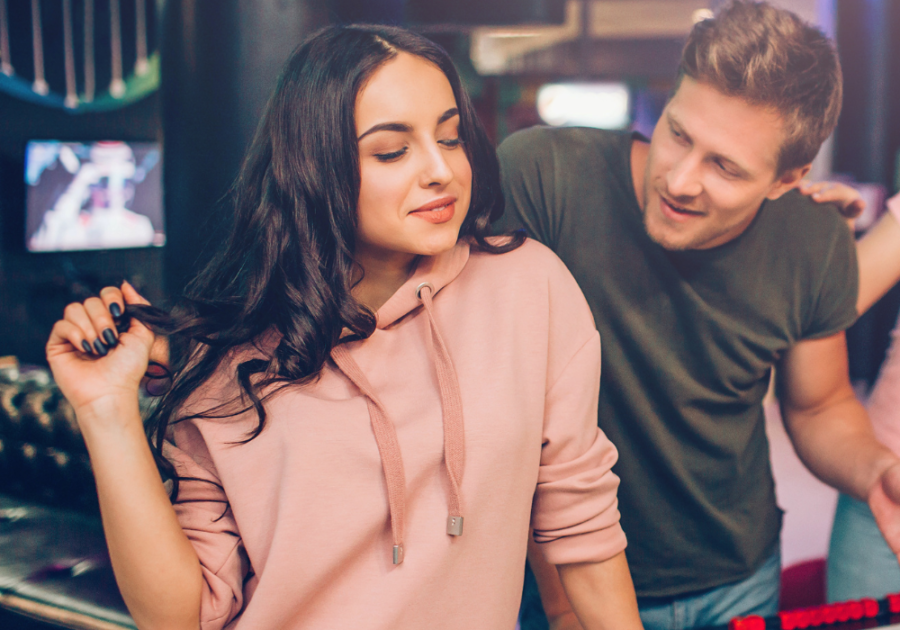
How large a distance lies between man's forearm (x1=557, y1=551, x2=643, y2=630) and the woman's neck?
50 centimetres

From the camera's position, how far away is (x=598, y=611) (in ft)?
3.31

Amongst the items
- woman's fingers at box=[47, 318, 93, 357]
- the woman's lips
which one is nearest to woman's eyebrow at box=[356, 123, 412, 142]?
the woman's lips

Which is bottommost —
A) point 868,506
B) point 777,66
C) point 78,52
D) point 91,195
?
point 91,195

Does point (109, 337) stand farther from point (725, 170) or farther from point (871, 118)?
point (871, 118)

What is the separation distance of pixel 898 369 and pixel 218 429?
4.38ft

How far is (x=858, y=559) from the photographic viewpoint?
4.68 feet

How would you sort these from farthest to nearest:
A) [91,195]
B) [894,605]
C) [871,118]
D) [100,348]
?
[91,195] < [871,118] < [894,605] < [100,348]

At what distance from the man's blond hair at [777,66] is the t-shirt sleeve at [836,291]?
206mm

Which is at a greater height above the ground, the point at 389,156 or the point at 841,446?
the point at 389,156

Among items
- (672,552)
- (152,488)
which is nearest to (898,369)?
(672,552)

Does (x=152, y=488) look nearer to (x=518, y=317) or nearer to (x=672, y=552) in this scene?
(x=518, y=317)

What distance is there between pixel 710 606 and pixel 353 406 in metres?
0.85

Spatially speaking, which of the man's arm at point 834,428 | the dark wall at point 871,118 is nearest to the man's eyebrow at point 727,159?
the man's arm at point 834,428

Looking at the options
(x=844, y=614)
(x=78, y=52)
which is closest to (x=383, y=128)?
(x=844, y=614)
